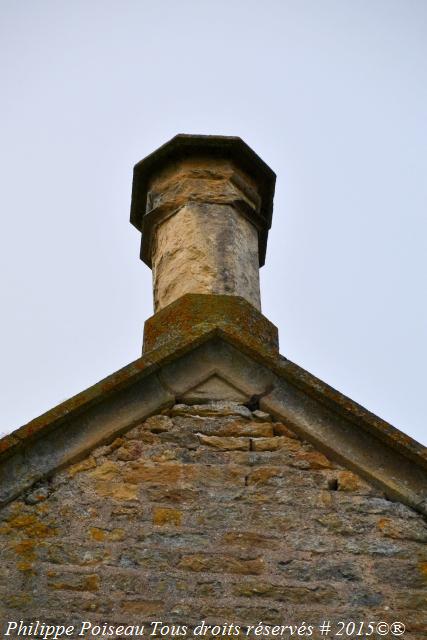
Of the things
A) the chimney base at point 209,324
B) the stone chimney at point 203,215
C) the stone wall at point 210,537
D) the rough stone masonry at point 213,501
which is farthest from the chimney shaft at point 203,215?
the stone wall at point 210,537

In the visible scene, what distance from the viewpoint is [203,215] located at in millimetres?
5316

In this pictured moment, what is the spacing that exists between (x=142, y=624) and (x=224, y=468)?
0.82 m

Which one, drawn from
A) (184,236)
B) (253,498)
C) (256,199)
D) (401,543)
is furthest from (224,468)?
(256,199)

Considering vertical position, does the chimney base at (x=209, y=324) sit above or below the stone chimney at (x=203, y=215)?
below

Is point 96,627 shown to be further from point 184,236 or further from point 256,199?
point 256,199

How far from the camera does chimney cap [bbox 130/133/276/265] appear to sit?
5.77m

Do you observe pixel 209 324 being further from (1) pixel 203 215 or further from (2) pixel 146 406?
(1) pixel 203 215

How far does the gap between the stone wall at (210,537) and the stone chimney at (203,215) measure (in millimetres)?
1059

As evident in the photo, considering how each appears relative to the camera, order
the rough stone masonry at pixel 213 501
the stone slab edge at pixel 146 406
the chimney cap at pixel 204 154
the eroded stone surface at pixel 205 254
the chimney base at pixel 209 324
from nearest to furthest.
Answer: the rough stone masonry at pixel 213 501, the stone slab edge at pixel 146 406, the chimney base at pixel 209 324, the eroded stone surface at pixel 205 254, the chimney cap at pixel 204 154

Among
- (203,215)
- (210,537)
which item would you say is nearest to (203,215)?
(203,215)

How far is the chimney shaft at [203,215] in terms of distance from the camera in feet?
16.4

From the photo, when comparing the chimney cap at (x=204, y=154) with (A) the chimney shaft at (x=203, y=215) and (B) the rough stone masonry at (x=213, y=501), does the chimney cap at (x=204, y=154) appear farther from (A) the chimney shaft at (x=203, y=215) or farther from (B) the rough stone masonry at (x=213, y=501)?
(B) the rough stone masonry at (x=213, y=501)

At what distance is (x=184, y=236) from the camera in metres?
5.22

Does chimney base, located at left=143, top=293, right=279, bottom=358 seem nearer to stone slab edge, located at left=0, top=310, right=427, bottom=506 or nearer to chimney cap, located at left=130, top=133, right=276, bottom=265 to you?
stone slab edge, located at left=0, top=310, right=427, bottom=506
